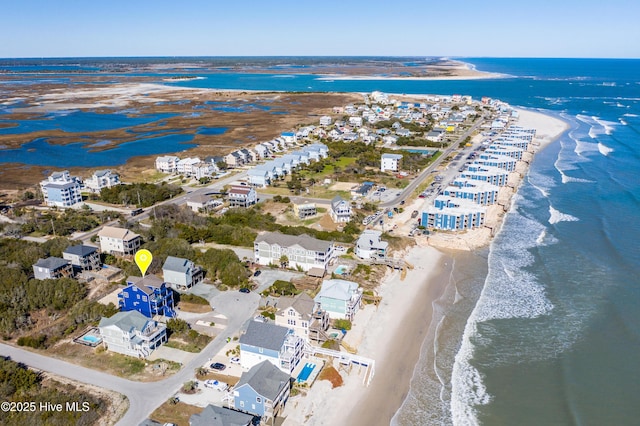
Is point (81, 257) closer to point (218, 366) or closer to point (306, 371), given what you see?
point (218, 366)

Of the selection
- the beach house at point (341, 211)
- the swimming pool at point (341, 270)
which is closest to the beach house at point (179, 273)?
the swimming pool at point (341, 270)

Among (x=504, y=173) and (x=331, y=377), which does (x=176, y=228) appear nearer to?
(x=331, y=377)

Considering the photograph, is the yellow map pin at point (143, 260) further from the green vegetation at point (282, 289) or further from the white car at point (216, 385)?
the white car at point (216, 385)

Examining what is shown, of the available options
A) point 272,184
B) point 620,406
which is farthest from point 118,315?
point 272,184

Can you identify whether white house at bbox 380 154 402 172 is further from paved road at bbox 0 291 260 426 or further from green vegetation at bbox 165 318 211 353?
green vegetation at bbox 165 318 211 353

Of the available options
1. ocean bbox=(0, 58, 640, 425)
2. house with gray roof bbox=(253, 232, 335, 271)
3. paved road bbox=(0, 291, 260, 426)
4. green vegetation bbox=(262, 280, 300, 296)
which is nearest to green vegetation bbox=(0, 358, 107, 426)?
paved road bbox=(0, 291, 260, 426)

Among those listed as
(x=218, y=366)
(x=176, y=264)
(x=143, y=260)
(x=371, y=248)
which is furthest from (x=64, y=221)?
(x=371, y=248)

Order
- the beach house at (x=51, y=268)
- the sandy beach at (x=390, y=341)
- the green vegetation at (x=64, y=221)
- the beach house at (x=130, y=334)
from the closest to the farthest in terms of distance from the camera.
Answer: the sandy beach at (x=390, y=341) → the beach house at (x=130, y=334) → the beach house at (x=51, y=268) → the green vegetation at (x=64, y=221)
